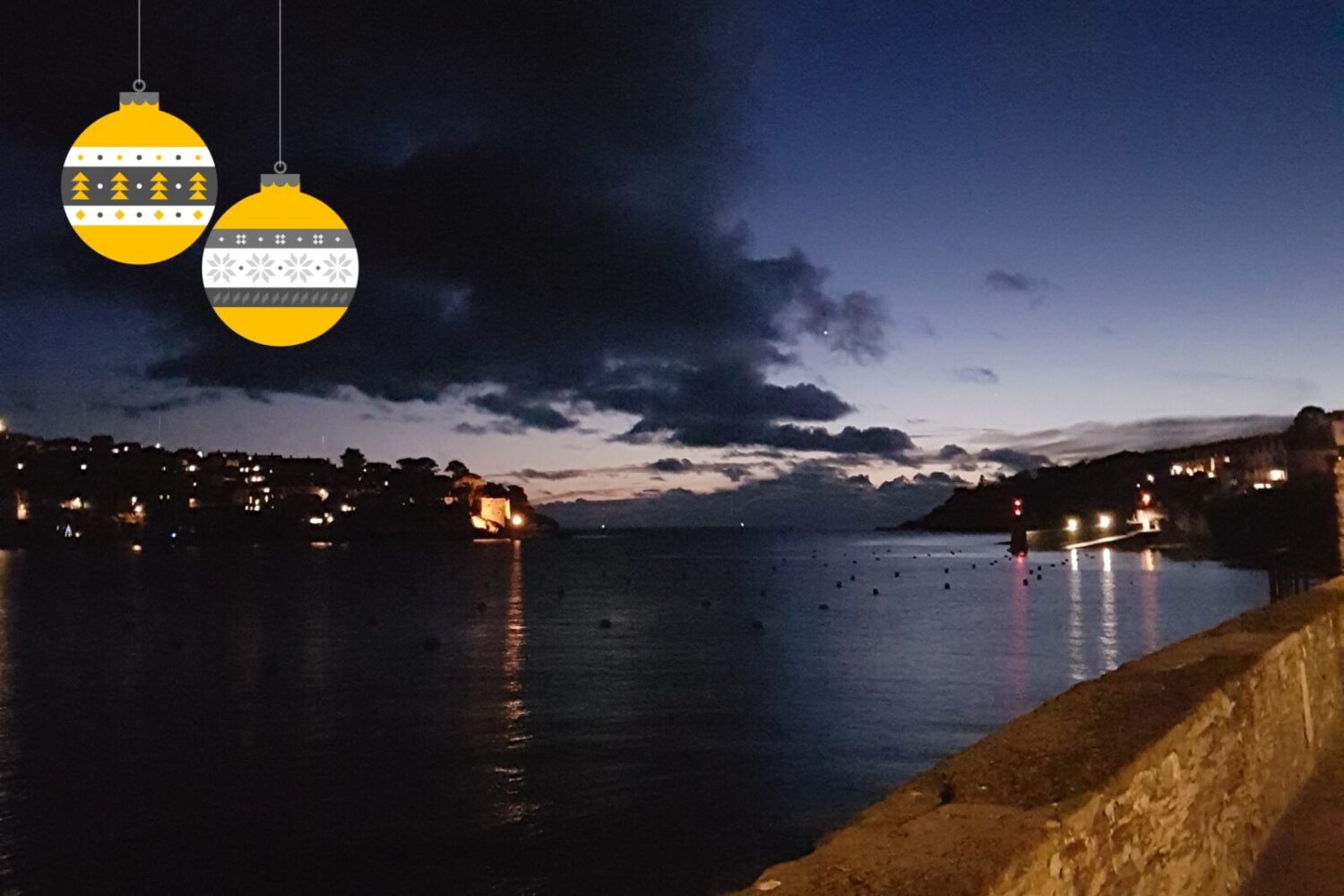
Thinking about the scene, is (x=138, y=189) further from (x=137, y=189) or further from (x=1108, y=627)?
(x=1108, y=627)

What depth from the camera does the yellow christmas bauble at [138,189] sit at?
21.0 ft

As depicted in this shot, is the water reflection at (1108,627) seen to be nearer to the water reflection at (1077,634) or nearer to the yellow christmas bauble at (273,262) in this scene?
the water reflection at (1077,634)

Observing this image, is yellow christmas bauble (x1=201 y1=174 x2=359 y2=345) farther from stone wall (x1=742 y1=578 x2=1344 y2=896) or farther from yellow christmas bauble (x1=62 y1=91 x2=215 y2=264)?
stone wall (x1=742 y1=578 x2=1344 y2=896)

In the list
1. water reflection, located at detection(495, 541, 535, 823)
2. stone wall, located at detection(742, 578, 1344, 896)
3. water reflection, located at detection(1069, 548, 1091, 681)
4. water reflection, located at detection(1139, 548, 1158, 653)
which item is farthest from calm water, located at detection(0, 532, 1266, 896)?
stone wall, located at detection(742, 578, 1344, 896)

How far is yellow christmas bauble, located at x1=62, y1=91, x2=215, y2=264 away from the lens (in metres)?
6.40

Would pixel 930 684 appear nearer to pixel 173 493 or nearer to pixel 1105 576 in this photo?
pixel 1105 576

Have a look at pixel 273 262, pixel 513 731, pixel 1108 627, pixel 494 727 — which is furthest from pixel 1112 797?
pixel 1108 627

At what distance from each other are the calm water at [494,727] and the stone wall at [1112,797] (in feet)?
27.7

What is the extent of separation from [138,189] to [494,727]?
19.8 metres

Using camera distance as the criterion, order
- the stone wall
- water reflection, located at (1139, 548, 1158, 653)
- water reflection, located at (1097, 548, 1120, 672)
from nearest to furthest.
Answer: the stone wall < water reflection, located at (1097, 548, 1120, 672) < water reflection, located at (1139, 548, 1158, 653)

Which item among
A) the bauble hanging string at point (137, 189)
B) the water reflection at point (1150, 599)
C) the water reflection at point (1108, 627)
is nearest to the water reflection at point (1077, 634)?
the water reflection at point (1108, 627)

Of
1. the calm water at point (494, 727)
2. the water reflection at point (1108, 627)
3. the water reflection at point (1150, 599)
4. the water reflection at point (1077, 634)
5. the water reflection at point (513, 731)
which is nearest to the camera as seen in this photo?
the calm water at point (494, 727)

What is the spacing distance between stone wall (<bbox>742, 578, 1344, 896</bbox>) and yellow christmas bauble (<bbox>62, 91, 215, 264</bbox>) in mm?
5242

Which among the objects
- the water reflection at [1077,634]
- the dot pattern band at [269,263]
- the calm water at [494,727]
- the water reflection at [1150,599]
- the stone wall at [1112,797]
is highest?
the dot pattern band at [269,263]
